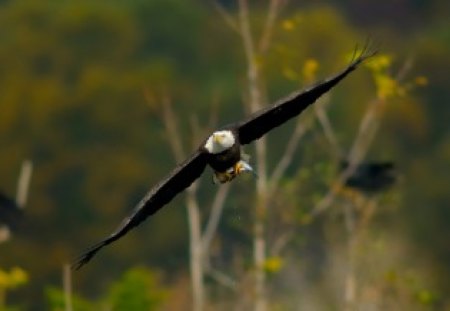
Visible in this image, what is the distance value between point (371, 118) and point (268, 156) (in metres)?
25.4

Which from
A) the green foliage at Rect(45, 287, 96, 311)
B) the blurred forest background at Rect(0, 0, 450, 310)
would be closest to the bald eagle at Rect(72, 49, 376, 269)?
the green foliage at Rect(45, 287, 96, 311)

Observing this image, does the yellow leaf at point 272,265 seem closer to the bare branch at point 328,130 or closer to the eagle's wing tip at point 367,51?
the bare branch at point 328,130

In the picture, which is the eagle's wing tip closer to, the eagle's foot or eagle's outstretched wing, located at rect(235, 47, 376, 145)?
eagle's outstretched wing, located at rect(235, 47, 376, 145)

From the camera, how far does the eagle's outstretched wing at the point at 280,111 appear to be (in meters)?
11.4

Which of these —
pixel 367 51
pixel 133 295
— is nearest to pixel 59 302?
pixel 133 295

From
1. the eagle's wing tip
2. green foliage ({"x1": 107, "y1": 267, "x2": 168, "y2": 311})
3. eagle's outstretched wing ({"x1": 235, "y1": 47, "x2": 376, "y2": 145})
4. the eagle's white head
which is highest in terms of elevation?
green foliage ({"x1": 107, "y1": 267, "x2": 168, "y2": 311})

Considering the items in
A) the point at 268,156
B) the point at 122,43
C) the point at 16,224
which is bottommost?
the point at 16,224

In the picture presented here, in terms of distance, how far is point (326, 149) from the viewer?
1755cm

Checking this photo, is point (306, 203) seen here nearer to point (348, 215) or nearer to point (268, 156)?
point (348, 215)

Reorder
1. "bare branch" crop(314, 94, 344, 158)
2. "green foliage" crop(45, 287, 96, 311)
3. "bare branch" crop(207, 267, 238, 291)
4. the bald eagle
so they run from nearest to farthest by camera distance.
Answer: the bald eagle < "green foliage" crop(45, 287, 96, 311) < "bare branch" crop(314, 94, 344, 158) < "bare branch" crop(207, 267, 238, 291)

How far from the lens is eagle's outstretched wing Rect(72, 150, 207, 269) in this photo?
11.1 meters

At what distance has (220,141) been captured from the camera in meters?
11.2

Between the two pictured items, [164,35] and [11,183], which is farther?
[164,35]

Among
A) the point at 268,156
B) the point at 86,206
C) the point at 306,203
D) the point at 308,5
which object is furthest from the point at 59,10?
the point at 306,203
